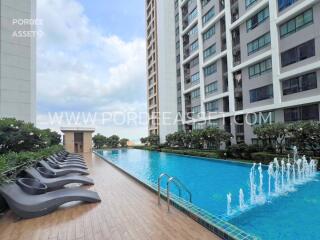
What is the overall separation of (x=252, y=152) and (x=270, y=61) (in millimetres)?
9654

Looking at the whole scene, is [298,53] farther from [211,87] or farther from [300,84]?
[211,87]

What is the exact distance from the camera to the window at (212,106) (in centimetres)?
3033

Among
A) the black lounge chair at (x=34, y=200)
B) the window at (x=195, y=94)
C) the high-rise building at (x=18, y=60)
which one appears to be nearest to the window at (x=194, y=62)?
the window at (x=195, y=94)

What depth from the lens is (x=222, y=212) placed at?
6977 millimetres

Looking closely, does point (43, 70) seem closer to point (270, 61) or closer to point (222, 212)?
point (270, 61)

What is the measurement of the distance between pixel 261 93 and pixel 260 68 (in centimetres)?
262

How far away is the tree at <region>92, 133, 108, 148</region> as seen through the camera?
46841 mm

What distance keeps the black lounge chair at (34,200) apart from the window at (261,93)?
20.9 m

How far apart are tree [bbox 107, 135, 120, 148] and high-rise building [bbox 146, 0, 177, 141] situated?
8372 millimetres

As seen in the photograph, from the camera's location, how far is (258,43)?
23.4 meters

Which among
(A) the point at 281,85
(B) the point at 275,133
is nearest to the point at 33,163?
(B) the point at 275,133

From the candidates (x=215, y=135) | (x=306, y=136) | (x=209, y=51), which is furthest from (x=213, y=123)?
(x=306, y=136)

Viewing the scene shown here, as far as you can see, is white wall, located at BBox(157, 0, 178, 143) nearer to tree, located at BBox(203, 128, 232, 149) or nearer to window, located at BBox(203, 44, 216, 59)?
window, located at BBox(203, 44, 216, 59)

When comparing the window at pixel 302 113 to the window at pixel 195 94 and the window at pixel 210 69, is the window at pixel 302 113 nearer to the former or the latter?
the window at pixel 210 69
